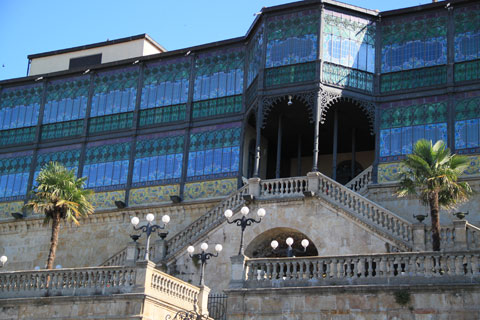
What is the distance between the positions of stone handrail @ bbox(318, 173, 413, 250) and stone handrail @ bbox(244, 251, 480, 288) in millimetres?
5783

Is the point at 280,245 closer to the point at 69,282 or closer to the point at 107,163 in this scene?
the point at 69,282

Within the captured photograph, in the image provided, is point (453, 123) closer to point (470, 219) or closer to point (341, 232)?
point (470, 219)

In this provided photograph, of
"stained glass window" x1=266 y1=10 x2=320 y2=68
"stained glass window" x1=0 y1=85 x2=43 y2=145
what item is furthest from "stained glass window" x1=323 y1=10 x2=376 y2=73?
"stained glass window" x1=0 y1=85 x2=43 y2=145

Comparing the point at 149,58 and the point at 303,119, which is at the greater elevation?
the point at 149,58

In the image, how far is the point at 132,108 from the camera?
138 ft

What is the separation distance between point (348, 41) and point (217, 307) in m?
14.7

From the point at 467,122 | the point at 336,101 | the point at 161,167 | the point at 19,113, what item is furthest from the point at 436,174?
the point at 19,113

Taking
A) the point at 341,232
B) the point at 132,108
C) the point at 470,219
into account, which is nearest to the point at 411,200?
the point at 470,219

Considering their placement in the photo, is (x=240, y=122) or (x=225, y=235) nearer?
(x=225, y=235)

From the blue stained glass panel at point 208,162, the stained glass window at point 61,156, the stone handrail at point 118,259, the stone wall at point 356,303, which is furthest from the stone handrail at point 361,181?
the stained glass window at point 61,156

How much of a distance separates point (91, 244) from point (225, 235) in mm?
9702

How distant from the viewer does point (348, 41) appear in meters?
37.5

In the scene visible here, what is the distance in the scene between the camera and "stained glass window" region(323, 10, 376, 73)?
122 feet

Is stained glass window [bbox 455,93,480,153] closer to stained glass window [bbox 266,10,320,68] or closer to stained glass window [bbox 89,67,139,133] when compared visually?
stained glass window [bbox 266,10,320,68]
